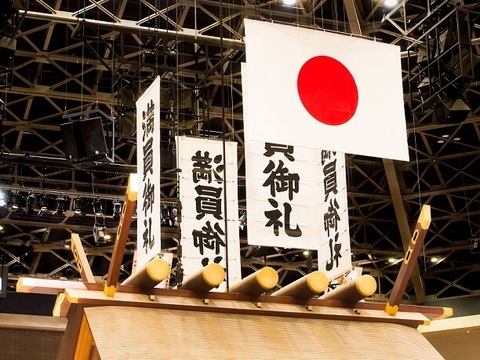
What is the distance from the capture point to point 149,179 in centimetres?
586

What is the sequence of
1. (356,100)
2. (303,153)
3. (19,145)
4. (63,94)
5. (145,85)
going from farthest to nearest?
(19,145) < (63,94) < (145,85) < (303,153) < (356,100)

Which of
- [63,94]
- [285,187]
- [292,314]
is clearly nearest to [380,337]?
[292,314]

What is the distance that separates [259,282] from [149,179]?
1.77 metres

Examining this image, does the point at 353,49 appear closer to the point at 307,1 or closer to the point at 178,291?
the point at 178,291

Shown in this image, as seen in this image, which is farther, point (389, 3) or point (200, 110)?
point (200, 110)

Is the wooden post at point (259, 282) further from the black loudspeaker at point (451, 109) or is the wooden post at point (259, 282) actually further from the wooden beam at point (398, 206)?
the wooden beam at point (398, 206)

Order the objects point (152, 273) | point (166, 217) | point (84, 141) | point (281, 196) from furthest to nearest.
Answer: point (166, 217) < point (84, 141) < point (281, 196) < point (152, 273)

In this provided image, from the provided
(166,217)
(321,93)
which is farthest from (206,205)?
(166,217)

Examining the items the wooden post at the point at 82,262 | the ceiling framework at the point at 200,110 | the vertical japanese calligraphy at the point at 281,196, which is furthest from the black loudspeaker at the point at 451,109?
the wooden post at the point at 82,262

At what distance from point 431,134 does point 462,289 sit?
16.5 ft

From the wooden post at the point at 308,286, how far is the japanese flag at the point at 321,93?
1047mm

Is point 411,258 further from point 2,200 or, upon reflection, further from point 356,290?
point 2,200

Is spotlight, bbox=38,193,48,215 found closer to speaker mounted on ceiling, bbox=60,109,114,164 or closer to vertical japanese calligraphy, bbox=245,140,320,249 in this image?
speaker mounted on ceiling, bbox=60,109,114,164

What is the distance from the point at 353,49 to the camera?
18.6 feet
